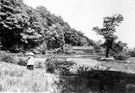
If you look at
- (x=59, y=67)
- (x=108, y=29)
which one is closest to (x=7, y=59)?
(x=59, y=67)

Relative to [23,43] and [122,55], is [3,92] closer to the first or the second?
[23,43]

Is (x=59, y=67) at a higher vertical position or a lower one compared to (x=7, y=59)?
lower

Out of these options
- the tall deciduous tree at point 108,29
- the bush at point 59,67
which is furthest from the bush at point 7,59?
the tall deciduous tree at point 108,29

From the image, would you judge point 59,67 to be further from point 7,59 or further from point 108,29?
point 108,29

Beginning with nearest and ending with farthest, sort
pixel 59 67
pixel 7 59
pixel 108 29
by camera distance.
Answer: pixel 59 67, pixel 7 59, pixel 108 29

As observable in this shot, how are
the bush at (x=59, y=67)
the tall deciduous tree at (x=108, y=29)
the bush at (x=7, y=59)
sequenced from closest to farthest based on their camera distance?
the bush at (x=59, y=67) < the bush at (x=7, y=59) < the tall deciduous tree at (x=108, y=29)

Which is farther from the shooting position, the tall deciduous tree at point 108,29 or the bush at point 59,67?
the tall deciduous tree at point 108,29

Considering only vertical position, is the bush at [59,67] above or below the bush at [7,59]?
below

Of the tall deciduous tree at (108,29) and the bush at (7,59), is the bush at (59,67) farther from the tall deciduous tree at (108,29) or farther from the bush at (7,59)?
the tall deciduous tree at (108,29)

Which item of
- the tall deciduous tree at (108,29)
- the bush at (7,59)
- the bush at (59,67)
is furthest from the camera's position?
the tall deciduous tree at (108,29)

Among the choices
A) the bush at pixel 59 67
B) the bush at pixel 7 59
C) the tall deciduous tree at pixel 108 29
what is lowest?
the bush at pixel 59 67

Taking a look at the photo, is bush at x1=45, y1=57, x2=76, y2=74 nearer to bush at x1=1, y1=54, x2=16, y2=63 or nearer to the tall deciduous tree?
bush at x1=1, y1=54, x2=16, y2=63

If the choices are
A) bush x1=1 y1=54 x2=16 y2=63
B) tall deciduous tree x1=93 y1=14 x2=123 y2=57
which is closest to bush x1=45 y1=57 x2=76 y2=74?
bush x1=1 y1=54 x2=16 y2=63

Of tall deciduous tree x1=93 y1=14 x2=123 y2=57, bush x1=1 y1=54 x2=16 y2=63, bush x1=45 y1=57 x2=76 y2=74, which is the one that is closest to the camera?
bush x1=45 y1=57 x2=76 y2=74
